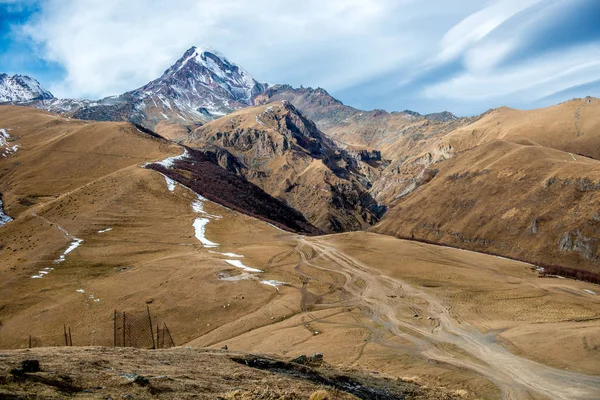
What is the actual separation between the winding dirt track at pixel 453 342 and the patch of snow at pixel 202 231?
2796 centimetres

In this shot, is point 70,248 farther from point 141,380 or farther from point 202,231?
point 141,380

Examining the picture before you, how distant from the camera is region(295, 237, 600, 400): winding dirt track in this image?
27.6 m

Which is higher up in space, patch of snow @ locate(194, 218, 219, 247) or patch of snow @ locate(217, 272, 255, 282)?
patch of snow @ locate(194, 218, 219, 247)

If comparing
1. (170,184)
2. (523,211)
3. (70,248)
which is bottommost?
(523,211)

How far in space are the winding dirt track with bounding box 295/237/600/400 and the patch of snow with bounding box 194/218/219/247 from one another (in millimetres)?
27958

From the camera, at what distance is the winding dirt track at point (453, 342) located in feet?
90.7

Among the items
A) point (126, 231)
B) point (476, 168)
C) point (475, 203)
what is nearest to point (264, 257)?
point (126, 231)

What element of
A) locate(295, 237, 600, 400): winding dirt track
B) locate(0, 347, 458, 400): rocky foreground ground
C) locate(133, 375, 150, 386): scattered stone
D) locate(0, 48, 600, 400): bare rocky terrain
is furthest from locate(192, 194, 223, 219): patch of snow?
locate(133, 375, 150, 386): scattered stone

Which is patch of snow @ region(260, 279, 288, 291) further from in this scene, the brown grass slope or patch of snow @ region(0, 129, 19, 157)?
patch of snow @ region(0, 129, 19, 157)

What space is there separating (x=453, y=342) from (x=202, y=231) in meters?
63.8

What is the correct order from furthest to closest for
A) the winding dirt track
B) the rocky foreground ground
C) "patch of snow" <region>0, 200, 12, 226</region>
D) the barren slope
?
the barren slope < "patch of snow" <region>0, 200, 12, 226</region> < the winding dirt track < the rocky foreground ground

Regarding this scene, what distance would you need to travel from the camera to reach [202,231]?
8750 centimetres

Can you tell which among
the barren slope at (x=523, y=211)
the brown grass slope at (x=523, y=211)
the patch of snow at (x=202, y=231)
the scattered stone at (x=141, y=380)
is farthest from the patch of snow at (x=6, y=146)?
the barren slope at (x=523, y=211)

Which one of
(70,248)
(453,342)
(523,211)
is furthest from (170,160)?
(523,211)
